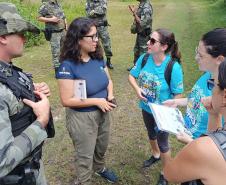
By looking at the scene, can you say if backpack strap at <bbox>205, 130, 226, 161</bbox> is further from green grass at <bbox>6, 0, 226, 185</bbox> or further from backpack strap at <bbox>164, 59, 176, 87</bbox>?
green grass at <bbox>6, 0, 226, 185</bbox>

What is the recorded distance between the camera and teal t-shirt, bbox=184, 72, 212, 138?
9.60ft

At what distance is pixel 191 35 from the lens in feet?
38.7

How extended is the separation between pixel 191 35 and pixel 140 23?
4.96 metres

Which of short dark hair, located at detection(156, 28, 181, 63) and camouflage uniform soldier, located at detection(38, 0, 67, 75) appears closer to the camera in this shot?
short dark hair, located at detection(156, 28, 181, 63)

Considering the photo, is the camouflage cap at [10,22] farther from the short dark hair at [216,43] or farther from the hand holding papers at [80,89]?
the short dark hair at [216,43]

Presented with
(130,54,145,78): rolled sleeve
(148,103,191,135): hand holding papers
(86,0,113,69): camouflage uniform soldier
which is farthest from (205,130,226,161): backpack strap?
(86,0,113,69): camouflage uniform soldier

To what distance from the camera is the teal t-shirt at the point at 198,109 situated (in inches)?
115

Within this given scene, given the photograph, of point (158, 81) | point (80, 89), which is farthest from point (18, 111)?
point (158, 81)

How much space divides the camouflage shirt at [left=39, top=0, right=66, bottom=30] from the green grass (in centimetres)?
111

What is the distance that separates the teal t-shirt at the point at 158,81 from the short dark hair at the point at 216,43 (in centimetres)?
85

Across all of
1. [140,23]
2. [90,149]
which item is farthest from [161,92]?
[140,23]

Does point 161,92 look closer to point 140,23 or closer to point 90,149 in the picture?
point 90,149

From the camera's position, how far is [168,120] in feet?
9.04

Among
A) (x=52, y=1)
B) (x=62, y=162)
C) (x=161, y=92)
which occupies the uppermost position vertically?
(x=52, y=1)
